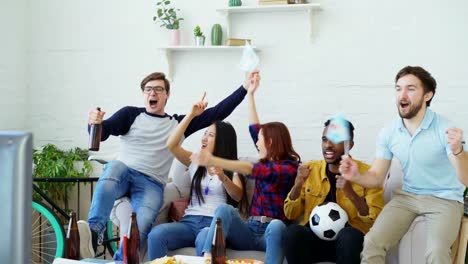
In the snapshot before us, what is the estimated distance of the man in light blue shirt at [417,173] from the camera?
9.49ft

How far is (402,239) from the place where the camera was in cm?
300

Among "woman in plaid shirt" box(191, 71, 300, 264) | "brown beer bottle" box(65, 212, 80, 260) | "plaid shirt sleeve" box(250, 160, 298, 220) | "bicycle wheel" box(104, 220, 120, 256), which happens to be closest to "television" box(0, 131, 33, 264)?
"brown beer bottle" box(65, 212, 80, 260)

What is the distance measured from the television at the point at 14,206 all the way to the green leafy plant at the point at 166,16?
3.71 metres

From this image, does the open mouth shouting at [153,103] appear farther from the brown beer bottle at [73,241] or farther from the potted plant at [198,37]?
the brown beer bottle at [73,241]

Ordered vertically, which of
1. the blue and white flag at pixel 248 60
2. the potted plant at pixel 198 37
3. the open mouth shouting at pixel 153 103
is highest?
the potted plant at pixel 198 37

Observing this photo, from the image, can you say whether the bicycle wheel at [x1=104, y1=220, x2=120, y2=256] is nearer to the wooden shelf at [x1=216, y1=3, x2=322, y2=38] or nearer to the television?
the wooden shelf at [x1=216, y1=3, x2=322, y2=38]

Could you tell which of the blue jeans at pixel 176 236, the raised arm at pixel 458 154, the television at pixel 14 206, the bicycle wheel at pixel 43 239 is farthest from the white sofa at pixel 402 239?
the television at pixel 14 206

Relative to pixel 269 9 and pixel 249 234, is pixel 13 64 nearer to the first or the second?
pixel 269 9

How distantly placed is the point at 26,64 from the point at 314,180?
2745 mm

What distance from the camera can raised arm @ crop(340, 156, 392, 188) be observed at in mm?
2982

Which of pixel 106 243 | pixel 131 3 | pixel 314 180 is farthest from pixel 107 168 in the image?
pixel 131 3

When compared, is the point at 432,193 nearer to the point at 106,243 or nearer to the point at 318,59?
the point at 318,59

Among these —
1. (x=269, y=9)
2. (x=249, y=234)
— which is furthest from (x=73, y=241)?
(x=269, y=9)

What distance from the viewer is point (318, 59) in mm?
4219
